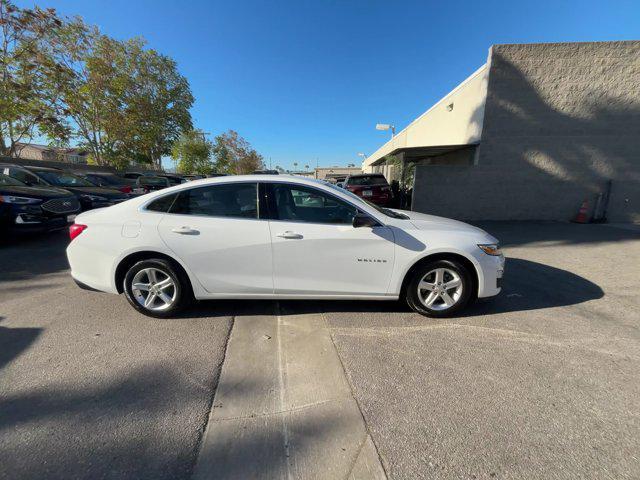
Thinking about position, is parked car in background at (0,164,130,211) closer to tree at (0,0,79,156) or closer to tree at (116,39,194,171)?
tree at (0,0,79,156)

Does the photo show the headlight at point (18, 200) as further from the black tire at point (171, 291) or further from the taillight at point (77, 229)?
the black tire at point (171, 291)

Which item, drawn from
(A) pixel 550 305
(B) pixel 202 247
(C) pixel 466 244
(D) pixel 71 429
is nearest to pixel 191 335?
(B) pixel 202 247

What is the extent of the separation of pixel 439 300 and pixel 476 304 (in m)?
0.72

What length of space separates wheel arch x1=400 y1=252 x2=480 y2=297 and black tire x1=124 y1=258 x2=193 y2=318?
2.37 m

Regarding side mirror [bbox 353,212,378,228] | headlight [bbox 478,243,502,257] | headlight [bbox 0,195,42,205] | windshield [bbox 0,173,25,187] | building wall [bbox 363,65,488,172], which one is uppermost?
building wall [bbox 363,65,488,172]

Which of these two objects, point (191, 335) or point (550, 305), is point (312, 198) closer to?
point (191, 335)

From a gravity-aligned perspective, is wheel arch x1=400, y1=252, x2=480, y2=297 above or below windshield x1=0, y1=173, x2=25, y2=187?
below

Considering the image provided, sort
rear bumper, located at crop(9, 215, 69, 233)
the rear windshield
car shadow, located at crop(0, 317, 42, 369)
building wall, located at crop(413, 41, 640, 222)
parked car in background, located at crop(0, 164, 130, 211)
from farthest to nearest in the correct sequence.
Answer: the rear windshield < parked car in background, located at crop(0, 164, 130, 211) < building wall, located at crop(413, 41, 640, 222) < rear bumper, located at crop(9, 215, 69, 233) < car shadow, located at crop(0, 317, 42, 369)

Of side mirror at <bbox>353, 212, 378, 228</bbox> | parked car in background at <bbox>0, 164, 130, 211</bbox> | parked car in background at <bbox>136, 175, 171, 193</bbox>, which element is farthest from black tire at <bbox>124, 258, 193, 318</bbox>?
parked car in background at <bbox>136, 175, 171, 193</bbox>

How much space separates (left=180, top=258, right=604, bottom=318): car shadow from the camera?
340 cm

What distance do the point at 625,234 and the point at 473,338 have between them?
322 inches

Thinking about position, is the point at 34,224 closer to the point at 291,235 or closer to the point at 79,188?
the point at 79,188

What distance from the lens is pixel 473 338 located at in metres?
2.88

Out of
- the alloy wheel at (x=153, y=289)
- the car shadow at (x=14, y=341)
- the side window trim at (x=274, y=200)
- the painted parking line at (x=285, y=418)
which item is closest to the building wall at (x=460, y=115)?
the side window trim at (x=274, y=200)
